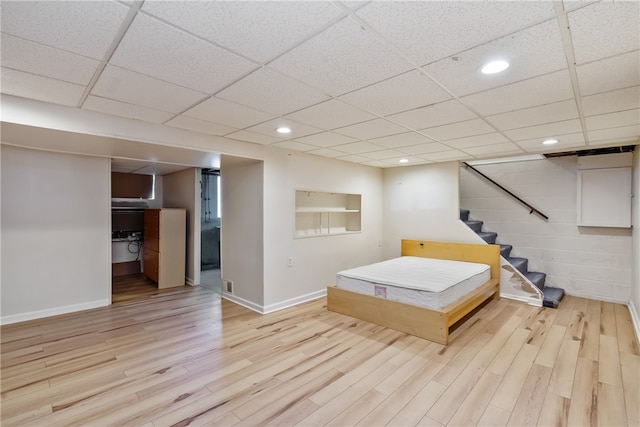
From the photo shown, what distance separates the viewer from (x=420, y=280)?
3.61 meters

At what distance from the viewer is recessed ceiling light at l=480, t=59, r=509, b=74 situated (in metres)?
1.75

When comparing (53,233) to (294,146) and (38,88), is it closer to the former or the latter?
(38,88)

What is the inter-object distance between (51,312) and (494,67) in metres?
5.35

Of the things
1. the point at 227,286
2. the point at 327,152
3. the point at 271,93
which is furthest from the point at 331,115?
the point at 227,286

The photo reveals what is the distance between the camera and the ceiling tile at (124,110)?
243 centimetres

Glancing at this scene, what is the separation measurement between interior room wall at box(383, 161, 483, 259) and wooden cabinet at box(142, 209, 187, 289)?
12.6 ft

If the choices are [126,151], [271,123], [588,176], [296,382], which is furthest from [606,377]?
[126,151]

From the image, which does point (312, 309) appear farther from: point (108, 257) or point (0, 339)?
point (0, 339)

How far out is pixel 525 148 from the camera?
13.4 feet

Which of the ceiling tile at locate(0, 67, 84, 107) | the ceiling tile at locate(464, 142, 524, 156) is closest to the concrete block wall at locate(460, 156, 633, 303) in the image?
the ceiling tile at locate(464, 142, 524, 156)

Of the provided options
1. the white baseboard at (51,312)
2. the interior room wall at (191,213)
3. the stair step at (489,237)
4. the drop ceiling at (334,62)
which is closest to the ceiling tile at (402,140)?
the drop ceiling at (334,62)

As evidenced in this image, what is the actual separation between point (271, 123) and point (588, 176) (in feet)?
15.5

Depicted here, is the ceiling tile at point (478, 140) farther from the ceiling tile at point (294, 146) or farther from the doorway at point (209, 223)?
the doorway at point (209, 223)

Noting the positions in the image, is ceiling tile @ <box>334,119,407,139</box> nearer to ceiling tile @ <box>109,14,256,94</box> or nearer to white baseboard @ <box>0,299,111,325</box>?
ceiling tile @ <box>109,14,256,94</box>
